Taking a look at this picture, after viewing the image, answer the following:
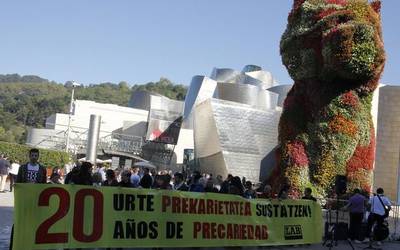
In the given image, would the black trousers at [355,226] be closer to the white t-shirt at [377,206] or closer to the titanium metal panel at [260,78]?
the white t-shirt at [377,206]

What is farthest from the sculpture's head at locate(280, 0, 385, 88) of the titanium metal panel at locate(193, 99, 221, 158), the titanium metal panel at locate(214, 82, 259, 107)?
the titanium metal panel at locate(214, 82, 259, 107)

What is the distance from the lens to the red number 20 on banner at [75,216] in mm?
8648

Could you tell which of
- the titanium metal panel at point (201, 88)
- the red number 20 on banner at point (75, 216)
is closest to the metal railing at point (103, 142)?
the titanium metal panel at point (201, 88)

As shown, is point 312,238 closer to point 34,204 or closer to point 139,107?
point 34,204

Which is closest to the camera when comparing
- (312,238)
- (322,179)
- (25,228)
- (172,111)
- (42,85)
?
(25,228)

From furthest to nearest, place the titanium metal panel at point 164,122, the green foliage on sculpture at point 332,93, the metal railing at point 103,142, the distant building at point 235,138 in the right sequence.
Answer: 1. the metal railing at point 103,142
2. the titanium metal panel at point 164,122
3. the distant building at point 235,138
4. the green foliage on sculpture at point 332,93

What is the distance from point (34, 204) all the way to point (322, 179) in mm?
14385

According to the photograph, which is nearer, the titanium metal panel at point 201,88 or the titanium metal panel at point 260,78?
the titanium metal panel at point 201,88

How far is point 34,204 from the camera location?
8.56 metres

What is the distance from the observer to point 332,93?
21.9 metres

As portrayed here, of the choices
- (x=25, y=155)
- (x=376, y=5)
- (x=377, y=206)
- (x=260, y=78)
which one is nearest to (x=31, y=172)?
(x=377, y=206)

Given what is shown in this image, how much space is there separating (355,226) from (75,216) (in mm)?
9002

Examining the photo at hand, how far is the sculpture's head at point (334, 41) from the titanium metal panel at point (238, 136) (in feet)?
60.6

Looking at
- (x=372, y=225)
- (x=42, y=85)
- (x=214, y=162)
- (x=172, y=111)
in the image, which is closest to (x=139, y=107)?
(x=172, y=111)
